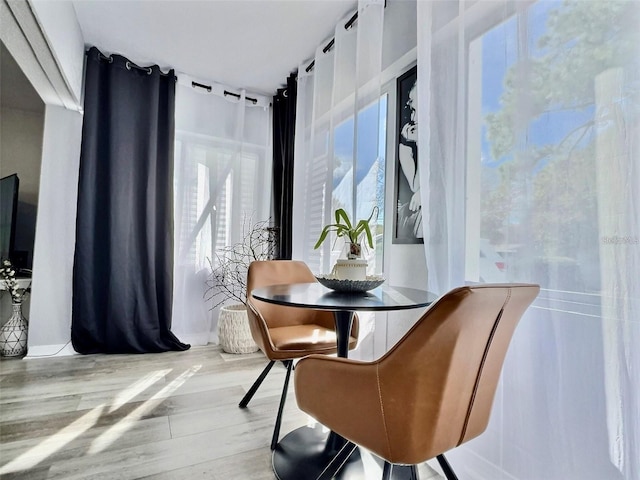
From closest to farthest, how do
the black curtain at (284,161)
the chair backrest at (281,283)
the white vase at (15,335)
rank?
the chair backrest at (281,283)
the white vase at (15,335)
the black curtain at (284,161)

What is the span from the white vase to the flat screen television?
535 millimetres

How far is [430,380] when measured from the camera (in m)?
0.83

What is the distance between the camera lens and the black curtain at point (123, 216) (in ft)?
9.25

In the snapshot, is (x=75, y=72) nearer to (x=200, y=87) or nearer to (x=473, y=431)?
(x=200, y=87)

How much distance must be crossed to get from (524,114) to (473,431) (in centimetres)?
108

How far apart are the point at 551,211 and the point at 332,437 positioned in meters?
1.32

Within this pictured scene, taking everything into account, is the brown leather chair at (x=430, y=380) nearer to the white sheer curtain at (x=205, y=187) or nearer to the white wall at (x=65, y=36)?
the white wall at (x=65, y=36)

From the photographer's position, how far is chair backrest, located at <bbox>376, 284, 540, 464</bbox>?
0.80 metres

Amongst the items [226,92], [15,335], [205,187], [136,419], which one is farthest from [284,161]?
[15,335]

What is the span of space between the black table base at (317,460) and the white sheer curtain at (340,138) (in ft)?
2.21

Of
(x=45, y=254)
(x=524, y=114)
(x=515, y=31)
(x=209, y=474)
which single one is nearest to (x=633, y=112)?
(x=524, y=114)

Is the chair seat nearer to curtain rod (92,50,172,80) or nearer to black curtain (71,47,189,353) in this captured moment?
black curtain (71,47,189,353)

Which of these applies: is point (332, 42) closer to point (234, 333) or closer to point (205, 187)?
point (205, 187)

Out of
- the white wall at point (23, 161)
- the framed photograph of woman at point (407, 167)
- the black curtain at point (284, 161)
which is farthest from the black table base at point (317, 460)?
the white wall at point (23, 161)
